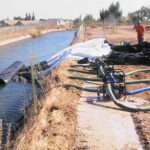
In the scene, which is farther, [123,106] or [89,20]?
[89,20]

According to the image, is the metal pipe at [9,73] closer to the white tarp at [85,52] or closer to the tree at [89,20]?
the white tarp at [85,52]

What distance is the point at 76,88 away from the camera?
30.9 feet

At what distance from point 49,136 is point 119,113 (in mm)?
1995

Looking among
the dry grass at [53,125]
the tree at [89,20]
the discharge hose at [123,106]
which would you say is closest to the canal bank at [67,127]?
the dry grass at [53,125]

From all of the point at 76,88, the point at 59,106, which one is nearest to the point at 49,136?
the point at 59,106

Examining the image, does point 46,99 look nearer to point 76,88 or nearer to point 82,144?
point 76,88

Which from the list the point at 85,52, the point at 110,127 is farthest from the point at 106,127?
the point at 85,52

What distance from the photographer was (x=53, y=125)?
6598mm

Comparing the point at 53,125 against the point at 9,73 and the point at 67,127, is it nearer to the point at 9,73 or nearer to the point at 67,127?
the point at 67,127

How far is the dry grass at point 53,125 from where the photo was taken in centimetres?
559

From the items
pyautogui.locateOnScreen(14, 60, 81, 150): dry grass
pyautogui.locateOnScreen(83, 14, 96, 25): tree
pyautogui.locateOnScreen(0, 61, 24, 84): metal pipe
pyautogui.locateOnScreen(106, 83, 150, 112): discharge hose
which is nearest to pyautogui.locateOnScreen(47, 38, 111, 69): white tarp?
pyautogui.locateOnScreen(0, 61, 24, 84): metal pipe

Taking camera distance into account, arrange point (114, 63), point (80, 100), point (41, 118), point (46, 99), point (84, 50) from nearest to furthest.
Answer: point (41, 118) → point (46, 99) → point (80, 100) → point (114, 63) → point (84, 50)

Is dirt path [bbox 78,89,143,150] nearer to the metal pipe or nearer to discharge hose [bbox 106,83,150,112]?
discharge hose [bbox 106,83,150,112]

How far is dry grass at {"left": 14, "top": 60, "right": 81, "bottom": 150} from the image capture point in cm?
559
